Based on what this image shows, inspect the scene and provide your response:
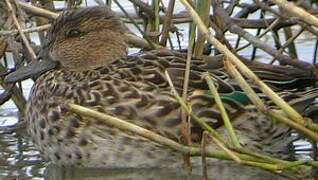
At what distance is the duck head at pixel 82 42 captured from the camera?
5.55 m

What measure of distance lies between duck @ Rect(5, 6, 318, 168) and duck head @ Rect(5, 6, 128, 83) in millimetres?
12

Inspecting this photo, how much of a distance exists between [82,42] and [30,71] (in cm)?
32

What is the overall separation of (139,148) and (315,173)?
0.84m

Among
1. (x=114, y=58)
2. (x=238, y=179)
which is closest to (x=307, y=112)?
(x=238, y=179)

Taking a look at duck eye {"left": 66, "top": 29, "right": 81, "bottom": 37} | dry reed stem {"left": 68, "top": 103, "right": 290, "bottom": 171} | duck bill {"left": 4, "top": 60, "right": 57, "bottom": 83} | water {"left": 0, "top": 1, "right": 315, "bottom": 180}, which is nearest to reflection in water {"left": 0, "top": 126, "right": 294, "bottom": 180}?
water {"left": 0, "top": 1, "right": 315, "bottom": 180}

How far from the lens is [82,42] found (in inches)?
222

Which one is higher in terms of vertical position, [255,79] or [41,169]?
[255,79]

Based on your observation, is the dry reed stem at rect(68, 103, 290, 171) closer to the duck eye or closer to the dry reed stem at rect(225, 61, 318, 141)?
the dry reed stem at rect(225, 61, 318, 141)

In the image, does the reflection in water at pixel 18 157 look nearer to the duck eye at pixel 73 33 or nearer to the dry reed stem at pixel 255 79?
the duck eye at pixel 73 33

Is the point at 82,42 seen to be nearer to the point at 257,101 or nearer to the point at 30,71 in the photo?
the point at 30,71

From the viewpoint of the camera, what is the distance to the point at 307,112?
17.6 feet

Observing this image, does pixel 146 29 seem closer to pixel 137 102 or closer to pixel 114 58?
pixel 114 58

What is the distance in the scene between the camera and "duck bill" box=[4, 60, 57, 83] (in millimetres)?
5465

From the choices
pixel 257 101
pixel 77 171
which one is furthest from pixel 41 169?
pixel 257 101
